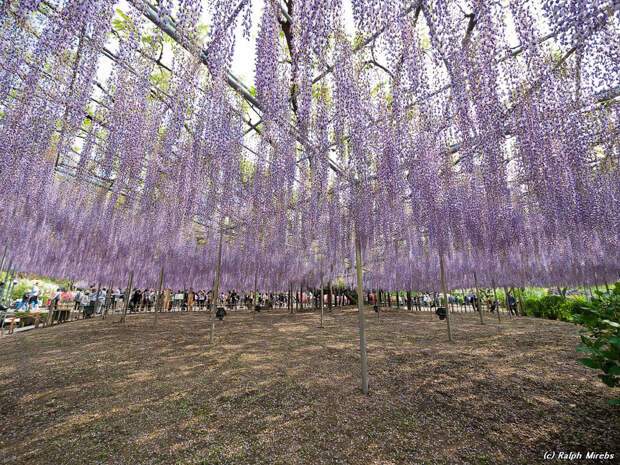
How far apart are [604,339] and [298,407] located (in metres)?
3.07

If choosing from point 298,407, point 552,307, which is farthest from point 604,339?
point 552,307

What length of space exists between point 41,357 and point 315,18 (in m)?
7.41

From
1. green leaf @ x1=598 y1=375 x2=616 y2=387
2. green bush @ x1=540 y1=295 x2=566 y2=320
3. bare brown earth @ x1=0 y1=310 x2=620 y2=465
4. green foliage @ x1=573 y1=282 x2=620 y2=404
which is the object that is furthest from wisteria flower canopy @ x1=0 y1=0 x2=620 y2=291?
green bush @ x1=540 y1=295 x2=566 y2=320

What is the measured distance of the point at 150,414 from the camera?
111 inches

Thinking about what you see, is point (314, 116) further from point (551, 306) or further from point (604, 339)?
point (551, 306)

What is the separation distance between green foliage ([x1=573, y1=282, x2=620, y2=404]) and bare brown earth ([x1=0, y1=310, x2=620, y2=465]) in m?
0.76

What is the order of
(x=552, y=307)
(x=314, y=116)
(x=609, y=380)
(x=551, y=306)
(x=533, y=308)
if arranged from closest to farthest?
(x=609, y=380), (x=314, y=116), (x=552, y=307), (x=551, y=306), (x=533, y=308)

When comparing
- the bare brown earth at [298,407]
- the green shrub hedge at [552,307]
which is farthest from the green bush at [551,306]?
the bare brown earth at [298,407]

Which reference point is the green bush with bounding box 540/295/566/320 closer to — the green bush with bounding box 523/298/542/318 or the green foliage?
the green bush with bounding box 523/298/542/318

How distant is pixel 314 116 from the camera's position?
462 cm

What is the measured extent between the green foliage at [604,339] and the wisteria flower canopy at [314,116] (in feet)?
8.28

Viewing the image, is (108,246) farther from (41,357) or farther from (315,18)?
(315,18)

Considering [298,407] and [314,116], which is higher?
[314,116]

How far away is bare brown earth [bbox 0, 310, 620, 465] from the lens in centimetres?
222
